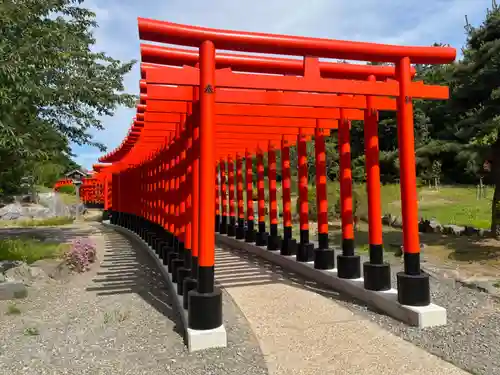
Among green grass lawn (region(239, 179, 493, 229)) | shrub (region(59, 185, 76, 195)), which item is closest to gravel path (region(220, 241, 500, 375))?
green grass lawn (region(239, 179, 493, 229))

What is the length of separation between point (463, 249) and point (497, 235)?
1.43 m

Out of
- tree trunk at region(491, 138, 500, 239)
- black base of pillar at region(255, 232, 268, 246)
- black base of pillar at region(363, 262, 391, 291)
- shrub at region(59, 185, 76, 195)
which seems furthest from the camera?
shrub at region(59, 185, 76, 195)

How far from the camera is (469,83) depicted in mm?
9336

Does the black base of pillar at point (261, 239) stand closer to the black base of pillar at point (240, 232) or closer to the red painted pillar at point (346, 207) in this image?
the black base of pillar at point (240, 232)

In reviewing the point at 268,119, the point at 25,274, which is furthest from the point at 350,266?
the point at 25,274

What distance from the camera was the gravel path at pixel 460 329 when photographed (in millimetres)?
3516

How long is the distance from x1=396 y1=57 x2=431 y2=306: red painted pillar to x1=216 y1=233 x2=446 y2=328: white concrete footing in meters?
0.13

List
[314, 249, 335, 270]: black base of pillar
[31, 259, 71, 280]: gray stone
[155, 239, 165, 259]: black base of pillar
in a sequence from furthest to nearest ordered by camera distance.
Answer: [155, 239, 165, 259]: black base of pillar → [31, 259, 71, 280]: gray stone → [314, 249, 335, 270]: black base of pillar

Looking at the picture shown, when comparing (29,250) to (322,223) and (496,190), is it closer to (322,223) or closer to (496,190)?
(322,223)

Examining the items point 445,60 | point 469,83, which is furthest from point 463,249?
point 445,60

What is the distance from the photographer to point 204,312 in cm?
395

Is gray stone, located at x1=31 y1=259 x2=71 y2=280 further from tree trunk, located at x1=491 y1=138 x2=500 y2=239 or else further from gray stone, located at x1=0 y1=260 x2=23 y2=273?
tree trunk, located at x1=491 y1=138 x2=500 y2=239

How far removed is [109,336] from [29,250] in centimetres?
557

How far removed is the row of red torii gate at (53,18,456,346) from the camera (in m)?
4.04
